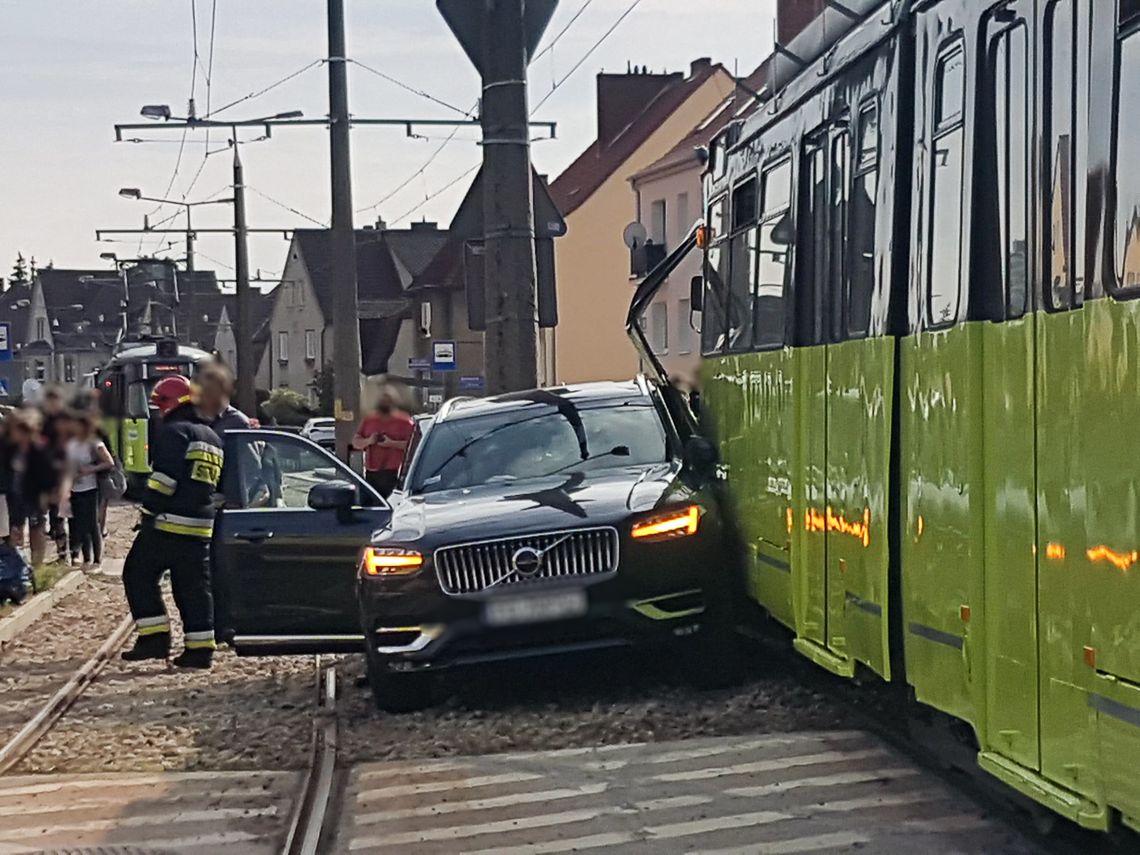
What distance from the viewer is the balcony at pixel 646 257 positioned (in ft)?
42.3

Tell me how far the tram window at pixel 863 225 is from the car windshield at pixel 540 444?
10.5 feet

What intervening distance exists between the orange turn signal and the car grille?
14 centimetres

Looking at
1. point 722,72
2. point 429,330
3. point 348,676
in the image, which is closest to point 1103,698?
point 429,330

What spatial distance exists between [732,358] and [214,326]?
7965mm

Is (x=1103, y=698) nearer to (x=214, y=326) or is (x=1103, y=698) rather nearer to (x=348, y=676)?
(x=214, y=326)

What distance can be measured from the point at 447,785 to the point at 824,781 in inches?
68.0

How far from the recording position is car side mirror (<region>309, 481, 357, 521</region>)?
10.2 meters

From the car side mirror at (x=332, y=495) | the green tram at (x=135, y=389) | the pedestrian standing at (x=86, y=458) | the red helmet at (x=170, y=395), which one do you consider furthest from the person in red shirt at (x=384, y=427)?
the car side mirror at (x=332, y=495)

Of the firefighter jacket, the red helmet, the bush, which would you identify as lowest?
the firefighter jacket

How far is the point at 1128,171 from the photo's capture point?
4246 mm

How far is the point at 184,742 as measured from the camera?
9328 mm

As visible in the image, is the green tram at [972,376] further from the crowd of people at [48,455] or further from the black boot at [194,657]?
the black boot at [194,657]

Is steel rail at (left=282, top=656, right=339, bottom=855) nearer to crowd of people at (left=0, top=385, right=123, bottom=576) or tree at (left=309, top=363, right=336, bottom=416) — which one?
tree at (left=309, top=363, right=336, bottom=416)

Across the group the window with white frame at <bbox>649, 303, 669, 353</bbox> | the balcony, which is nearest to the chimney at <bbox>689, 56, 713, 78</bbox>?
the window with white frame at <bbox>649, 303, 669, 353</bbox>
